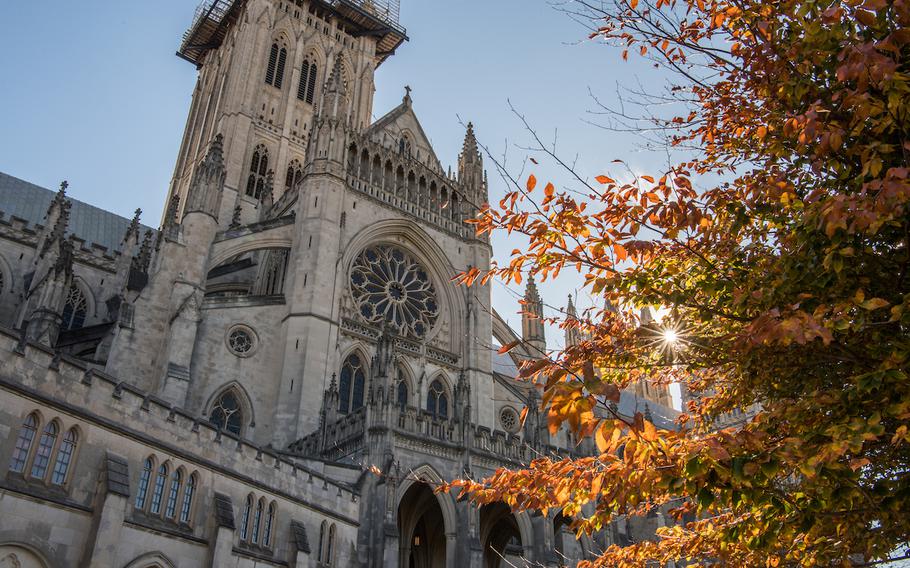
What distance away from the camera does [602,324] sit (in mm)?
8242

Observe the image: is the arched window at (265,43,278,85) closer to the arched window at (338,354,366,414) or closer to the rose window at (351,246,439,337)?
the rose window at (351,246,439,337)

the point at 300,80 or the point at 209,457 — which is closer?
the point at 209,457

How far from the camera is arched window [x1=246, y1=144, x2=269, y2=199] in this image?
157 ft

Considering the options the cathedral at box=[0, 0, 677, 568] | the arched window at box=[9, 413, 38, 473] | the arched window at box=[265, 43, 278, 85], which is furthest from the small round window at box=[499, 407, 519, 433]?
the arched window at box=[265, 43, 278, 85]

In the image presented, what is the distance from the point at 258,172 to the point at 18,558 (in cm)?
3841

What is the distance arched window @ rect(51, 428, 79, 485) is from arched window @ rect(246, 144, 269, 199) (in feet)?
116

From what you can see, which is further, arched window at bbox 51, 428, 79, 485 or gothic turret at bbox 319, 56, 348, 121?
gothic turret at bbox 319, 56, 348, 121

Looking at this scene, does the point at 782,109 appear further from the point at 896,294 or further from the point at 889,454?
the point at 889,454

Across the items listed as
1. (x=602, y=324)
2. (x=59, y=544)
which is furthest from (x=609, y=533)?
(x=602, y=324)

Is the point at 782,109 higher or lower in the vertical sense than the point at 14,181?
lower

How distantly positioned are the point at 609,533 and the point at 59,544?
64.3 feet

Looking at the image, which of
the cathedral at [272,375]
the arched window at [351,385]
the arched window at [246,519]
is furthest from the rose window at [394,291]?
the arched window at [246,519]

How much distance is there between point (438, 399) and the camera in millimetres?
32344

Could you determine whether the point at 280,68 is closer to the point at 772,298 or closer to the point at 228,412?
the point at 228,412
